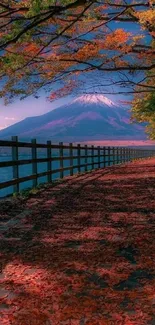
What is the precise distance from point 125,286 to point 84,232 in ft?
8.14

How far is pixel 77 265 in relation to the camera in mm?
4758

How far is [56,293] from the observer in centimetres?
389

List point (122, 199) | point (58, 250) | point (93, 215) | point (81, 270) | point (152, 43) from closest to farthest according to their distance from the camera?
point (81, 270) → point (58, 250) → point (93, 215) → point (122, 199) → point (152, 43)

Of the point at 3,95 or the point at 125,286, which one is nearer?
the point at 125,286

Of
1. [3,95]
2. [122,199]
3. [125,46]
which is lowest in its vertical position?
[122,199]

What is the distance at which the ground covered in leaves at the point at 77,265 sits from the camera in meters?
3.47

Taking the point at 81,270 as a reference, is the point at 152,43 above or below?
above

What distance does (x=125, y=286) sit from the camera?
13.4 feet

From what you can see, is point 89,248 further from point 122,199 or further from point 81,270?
point 122,199


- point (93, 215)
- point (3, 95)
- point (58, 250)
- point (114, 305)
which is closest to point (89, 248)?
point (58, 250)

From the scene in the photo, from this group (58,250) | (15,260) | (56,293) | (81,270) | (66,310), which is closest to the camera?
(66,310)

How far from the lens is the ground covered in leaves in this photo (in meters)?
3.47

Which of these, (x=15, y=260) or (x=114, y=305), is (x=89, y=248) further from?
(x=114, y=305)

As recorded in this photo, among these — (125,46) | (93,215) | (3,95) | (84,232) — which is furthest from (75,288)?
(3,95)
